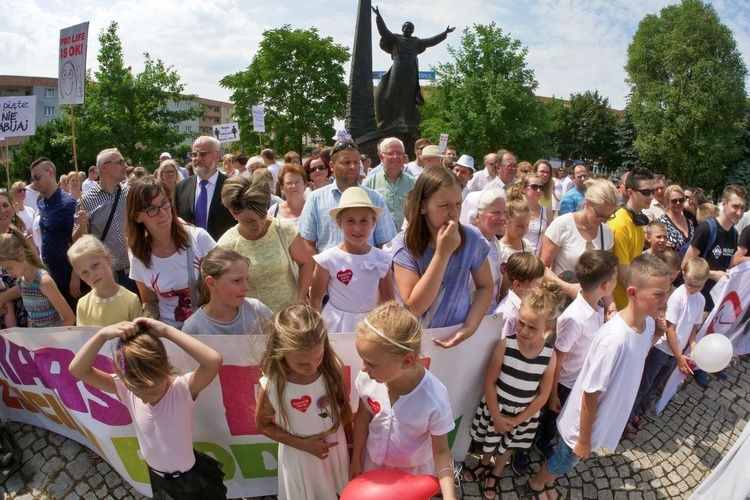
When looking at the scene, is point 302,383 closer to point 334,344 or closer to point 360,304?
point 334,344

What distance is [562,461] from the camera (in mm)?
2732

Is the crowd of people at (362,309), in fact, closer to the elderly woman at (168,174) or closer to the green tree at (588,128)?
the elderly woman at (168,174)

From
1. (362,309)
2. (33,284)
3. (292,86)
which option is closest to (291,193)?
(362,309)

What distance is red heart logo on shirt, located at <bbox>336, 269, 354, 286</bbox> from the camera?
2820mm

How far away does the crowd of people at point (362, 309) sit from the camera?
6.97ft

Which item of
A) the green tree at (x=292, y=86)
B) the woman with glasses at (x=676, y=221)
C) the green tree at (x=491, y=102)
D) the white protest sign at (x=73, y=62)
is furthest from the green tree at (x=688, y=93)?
the white protest sign at (x=73, y=62)

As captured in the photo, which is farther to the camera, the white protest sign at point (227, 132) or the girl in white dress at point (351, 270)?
the white protest sign at point (227, 132)

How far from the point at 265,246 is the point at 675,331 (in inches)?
134

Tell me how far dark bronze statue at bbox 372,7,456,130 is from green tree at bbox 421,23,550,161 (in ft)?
62.2

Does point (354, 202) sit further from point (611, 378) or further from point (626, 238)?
point (626, 238)

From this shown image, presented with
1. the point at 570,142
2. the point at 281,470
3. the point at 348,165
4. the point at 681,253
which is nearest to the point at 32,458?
the point at 281,470

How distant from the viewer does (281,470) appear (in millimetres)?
2318

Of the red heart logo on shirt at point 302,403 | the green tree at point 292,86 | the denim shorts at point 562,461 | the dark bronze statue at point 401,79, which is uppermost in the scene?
the green tree at point 292,86

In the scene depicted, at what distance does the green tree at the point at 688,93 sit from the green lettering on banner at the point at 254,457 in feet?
113
